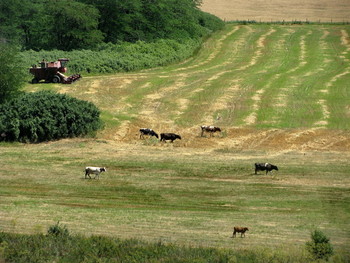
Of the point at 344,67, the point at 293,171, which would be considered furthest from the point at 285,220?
the point at 344,67

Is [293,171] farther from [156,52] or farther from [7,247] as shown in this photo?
[156,52]

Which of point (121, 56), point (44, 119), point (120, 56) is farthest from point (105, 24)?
point (44, 119)

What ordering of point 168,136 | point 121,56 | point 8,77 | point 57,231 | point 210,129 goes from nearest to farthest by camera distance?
point 57,231
point 168,136
point 210,129
point 8,77
point 121,56

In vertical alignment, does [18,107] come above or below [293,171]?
above

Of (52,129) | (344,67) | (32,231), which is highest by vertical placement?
(344,67)

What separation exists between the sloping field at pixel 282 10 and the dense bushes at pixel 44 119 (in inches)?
2764

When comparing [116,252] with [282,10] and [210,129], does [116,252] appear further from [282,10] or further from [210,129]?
[282,10]

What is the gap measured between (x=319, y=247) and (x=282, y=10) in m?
98.9

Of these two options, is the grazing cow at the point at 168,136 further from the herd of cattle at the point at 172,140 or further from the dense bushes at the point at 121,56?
the dense bushes at the point at 121,56

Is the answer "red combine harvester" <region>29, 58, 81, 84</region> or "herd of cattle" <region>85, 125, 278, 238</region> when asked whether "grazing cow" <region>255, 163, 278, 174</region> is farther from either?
"red combine harvester" <region>29, 58, 81, 84</region>

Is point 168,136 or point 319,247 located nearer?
point 319,247

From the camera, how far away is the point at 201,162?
4012 cm

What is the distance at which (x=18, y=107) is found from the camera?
47000mm

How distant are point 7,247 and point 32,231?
3.09 metres
